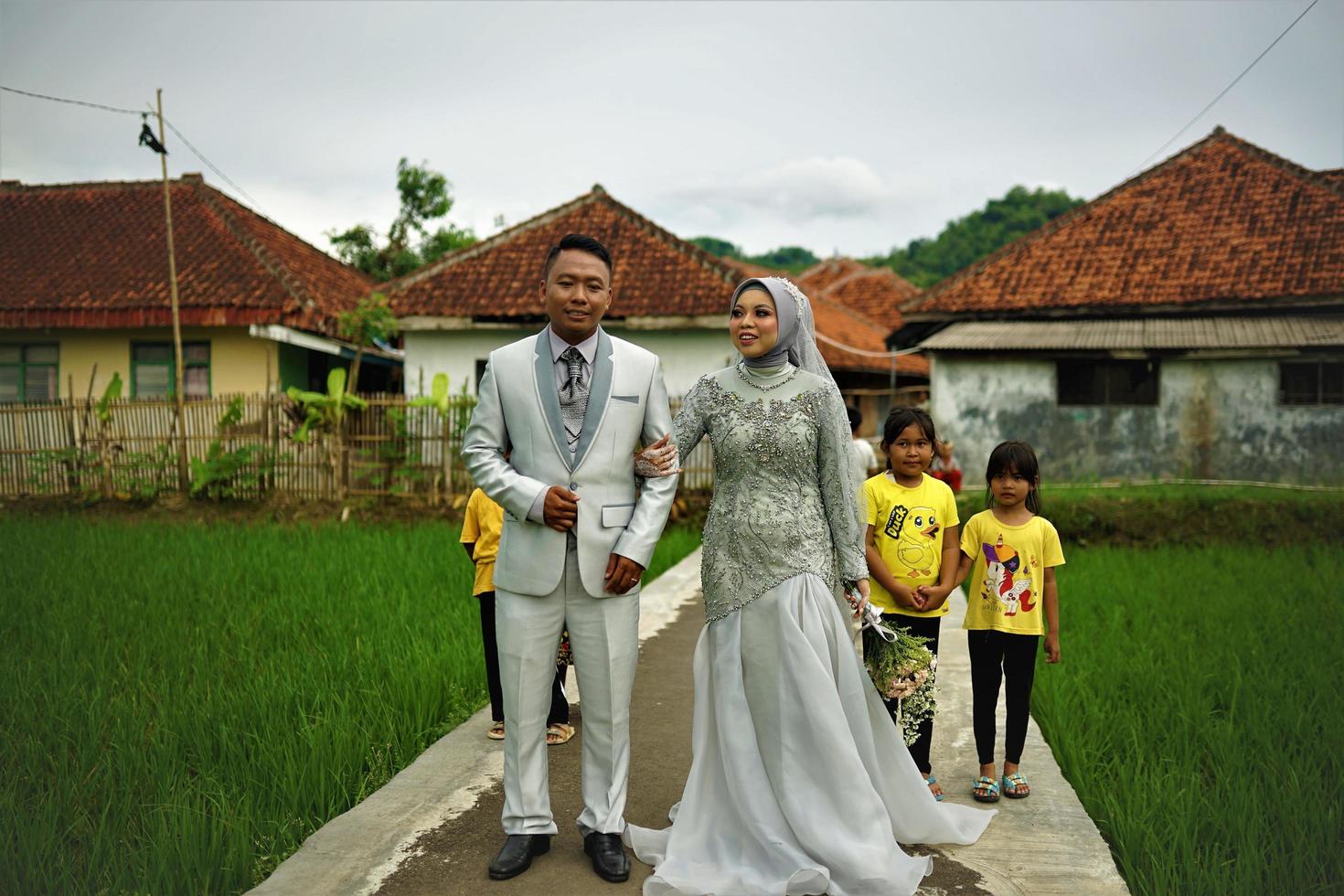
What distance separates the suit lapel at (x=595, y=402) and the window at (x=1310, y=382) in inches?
525

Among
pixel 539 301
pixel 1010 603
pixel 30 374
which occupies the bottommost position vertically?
pixel 1010 603

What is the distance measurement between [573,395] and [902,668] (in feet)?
4.80

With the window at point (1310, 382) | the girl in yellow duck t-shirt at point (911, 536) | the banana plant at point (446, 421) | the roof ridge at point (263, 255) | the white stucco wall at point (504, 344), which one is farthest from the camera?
the roof ridge at point (263, 255)

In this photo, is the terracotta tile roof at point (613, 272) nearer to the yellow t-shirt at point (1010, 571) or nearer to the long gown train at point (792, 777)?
the yellow t-shirt at point (1010, 571)

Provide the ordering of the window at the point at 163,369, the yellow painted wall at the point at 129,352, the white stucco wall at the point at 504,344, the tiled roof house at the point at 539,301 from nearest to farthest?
the tiled roof house at the point at 539,301
the white stucco wall at the point at 504,344
the yellow painted wall at the point at 129,352
the window at the point at 163,369

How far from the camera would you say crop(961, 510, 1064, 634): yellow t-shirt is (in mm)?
3758

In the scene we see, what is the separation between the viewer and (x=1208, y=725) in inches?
172

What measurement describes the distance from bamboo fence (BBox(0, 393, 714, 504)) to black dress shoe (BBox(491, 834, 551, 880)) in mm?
9597

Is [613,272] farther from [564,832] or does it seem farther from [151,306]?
[564,832]

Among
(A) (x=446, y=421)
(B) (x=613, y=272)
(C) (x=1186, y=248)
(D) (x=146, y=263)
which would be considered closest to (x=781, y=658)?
(A) (x=446, y=421)

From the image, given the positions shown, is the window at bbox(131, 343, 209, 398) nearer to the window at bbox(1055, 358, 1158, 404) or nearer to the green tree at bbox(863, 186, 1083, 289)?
the window at bbox(1055, 358, 1158, 404)

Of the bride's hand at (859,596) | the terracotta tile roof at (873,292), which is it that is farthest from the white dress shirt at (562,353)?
the terracotta tile roof at (873,292)

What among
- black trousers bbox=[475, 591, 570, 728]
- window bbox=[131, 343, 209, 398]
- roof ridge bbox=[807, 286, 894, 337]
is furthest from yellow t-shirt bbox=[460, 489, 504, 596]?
roof ridge bbox=[807, 286, 894, 337]

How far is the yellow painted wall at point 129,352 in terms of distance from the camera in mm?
15930
